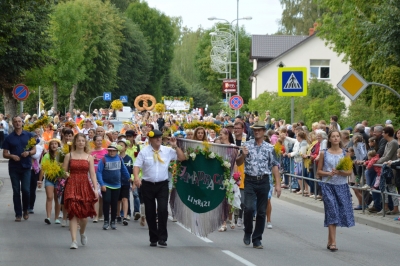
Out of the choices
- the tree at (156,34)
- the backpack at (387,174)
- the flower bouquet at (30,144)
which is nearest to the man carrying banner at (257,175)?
Answer: the backpack at (387,174)

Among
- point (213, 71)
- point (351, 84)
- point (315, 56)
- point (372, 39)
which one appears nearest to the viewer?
point (351, 84)

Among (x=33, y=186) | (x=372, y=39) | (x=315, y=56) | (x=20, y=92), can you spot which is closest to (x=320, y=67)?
(x=315, y=56)

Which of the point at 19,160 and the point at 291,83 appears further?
the point at 291,83

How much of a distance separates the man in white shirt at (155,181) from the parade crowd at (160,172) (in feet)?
0.05

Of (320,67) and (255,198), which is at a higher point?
(320,67)

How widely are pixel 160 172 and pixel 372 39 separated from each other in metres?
12.9

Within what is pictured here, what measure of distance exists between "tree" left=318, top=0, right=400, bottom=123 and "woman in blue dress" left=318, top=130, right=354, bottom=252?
34.2 feet

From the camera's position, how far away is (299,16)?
289 ft

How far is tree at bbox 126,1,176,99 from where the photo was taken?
106 m

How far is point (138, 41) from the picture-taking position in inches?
3708

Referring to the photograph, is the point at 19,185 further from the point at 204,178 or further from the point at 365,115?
the point at 365,115

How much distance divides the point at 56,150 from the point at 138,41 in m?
79.6

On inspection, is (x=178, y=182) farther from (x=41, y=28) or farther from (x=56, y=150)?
→ (x=41, y=28)

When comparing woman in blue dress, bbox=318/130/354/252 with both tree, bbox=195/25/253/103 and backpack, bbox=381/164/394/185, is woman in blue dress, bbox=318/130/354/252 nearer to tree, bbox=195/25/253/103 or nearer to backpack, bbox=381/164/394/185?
backpack, bbox=381/164/394/185
